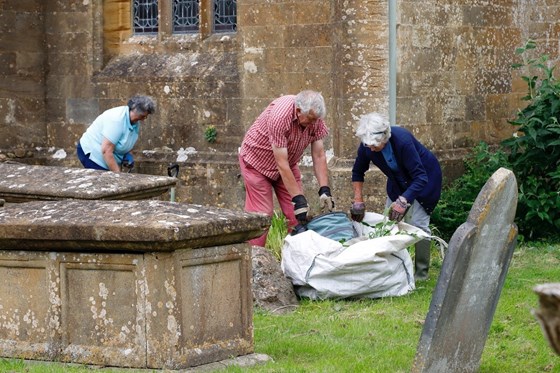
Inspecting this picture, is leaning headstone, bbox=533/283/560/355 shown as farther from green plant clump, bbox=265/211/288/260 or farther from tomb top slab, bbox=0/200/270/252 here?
green plant clump, bbox=265/211/288/260

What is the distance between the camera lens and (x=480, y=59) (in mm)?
13898

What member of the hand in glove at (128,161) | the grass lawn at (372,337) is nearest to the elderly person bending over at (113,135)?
the hand in glove at (128,161)

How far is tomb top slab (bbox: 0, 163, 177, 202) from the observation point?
9016 millimetres

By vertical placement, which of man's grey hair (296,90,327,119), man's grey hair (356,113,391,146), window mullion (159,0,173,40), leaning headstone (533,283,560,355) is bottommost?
leaning headstone (533,283,560,355)

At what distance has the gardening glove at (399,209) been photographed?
9.97m

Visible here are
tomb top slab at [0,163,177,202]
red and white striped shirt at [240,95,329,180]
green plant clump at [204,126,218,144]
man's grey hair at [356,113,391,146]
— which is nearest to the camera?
tomb top slab at [0,163,177,202]

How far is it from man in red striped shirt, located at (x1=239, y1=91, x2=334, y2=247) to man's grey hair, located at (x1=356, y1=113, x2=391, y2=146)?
0.39 metres

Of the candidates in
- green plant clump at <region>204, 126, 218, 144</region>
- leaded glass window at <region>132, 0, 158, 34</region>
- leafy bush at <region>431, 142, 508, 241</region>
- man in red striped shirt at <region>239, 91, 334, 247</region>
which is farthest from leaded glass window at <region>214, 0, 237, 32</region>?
man in red striped shirt at <region>239, 91, 334, 247</region>

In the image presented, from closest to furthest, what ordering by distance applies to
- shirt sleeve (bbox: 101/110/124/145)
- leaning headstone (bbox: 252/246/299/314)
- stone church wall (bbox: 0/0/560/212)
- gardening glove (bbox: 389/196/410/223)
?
1. leaning headstone (bbox: 252/246/299/314)
2. gardening glove (bbox: 389/196/410/223)
3. shirt sleeve (bbox: 101/110/124/145)
4. stone church wall (bbox: 0/0/560/212)

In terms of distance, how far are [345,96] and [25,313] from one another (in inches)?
240

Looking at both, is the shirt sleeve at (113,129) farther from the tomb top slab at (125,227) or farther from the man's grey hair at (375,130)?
the tomb top slab at (125,227)

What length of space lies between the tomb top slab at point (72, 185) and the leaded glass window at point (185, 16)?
17.1 feet

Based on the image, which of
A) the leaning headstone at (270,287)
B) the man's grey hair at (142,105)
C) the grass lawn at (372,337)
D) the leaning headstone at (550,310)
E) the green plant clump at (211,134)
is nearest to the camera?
the leaning headstone at (550,310)

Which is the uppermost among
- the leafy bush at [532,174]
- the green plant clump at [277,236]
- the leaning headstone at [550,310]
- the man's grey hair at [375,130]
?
the man's grey hair at [375,130]
